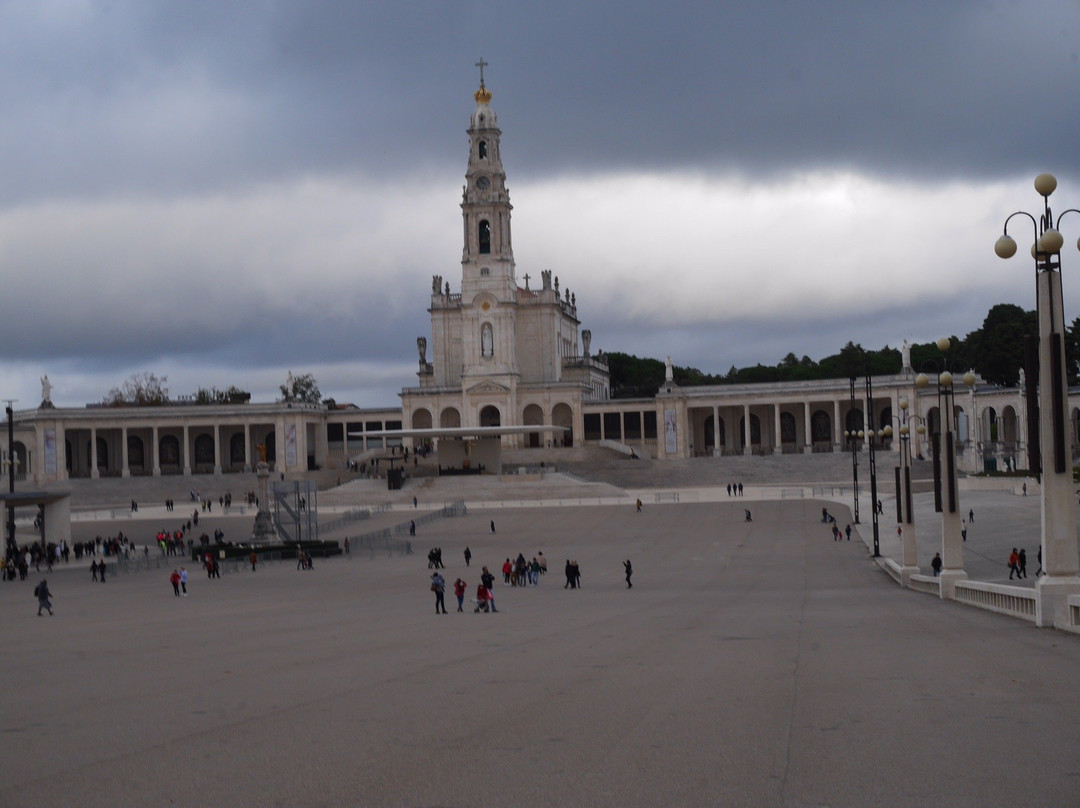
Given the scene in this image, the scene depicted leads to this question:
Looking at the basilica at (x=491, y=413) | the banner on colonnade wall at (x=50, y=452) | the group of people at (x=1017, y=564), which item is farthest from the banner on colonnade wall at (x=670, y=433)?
the group of people at (x=1017, y=564)

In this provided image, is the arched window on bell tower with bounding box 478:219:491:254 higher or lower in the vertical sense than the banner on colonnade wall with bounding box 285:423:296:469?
higher

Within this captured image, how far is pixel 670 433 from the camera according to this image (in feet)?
336

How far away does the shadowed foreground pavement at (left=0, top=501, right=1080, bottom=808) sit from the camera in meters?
9.45

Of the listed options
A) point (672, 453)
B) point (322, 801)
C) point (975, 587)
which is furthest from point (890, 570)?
point (672, 453)

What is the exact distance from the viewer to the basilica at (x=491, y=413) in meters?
102

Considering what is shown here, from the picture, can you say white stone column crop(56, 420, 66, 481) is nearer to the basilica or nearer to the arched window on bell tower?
the basilica

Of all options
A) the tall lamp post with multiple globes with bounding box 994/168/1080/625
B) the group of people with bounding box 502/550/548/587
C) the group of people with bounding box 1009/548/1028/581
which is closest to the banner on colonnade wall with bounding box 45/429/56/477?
the group of people with bounding box 502/550/548/587

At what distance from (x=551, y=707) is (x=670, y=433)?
296ft

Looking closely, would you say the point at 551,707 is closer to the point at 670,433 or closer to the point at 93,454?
the point at 670,433

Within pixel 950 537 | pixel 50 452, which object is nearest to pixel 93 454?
pixel 50 452

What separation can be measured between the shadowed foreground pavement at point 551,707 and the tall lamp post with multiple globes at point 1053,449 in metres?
0.65

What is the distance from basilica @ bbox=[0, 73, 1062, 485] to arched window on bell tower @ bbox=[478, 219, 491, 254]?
0.43 feet

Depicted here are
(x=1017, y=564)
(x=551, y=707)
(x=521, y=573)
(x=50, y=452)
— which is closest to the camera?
(x=551, y=707)

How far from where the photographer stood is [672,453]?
103 m
